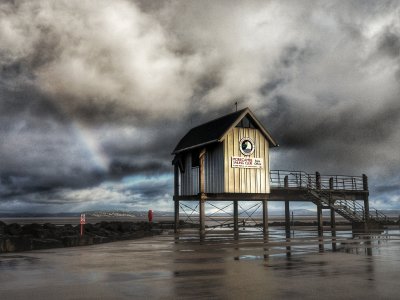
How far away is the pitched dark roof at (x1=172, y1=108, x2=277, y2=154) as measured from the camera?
36344 mm

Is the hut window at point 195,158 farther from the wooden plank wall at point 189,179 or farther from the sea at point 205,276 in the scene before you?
the sea at point 205,276

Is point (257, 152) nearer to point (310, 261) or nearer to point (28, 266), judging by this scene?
point (310, 261)

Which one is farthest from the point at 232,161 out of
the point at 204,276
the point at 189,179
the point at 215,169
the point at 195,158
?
the point at 204,276

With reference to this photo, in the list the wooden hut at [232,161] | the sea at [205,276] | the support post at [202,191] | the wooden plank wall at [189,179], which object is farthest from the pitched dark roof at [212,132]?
the sea at [205,276]

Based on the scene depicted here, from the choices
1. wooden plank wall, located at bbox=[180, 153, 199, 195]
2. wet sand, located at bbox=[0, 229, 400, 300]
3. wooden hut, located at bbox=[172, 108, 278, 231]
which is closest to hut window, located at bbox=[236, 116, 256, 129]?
wooden hut, located at bbox=[172, 108, 278, 231]

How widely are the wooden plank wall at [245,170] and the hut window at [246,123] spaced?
257mm

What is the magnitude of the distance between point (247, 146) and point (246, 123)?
184 centimetres

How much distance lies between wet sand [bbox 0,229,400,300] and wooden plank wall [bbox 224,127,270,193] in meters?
18.5

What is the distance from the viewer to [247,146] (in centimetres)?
3728

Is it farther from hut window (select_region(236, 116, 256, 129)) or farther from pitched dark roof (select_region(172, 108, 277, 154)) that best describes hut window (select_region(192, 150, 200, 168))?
hut window (select_region(236, 116, 256, 129))

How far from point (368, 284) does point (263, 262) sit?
4782 millimetres

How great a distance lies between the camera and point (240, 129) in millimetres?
37156

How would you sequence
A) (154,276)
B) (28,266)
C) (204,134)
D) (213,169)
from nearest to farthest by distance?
(154,276) → (28,266) → (213,169) → (204,134)

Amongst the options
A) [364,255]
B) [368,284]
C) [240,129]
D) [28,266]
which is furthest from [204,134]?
[368,284]
